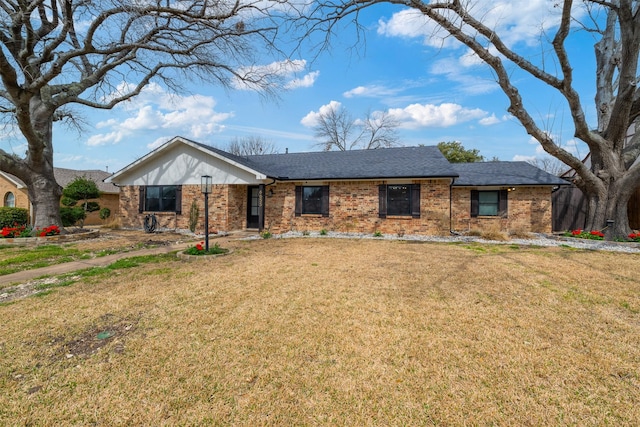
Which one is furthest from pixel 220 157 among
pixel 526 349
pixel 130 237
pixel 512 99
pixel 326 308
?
pixel 526 349

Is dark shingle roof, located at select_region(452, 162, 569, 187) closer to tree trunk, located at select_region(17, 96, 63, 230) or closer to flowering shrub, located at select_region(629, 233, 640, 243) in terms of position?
flowering shrub, located at select_region(629, 233, 640, 243)

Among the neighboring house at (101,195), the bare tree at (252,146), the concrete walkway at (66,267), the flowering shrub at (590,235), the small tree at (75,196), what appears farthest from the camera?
the bare tree at (252,146)

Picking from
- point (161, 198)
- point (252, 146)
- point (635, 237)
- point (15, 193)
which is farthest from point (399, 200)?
point (252, 146)

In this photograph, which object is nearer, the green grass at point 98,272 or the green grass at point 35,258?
the green grass at point 98,272

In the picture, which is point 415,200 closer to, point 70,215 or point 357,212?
point 357,212

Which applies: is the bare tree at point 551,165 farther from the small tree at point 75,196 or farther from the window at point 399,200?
the small tree at point 75,196

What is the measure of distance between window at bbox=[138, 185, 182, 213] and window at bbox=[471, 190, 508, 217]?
46.3 feet

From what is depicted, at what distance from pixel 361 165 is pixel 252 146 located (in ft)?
94.1

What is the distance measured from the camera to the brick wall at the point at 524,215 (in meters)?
12.9

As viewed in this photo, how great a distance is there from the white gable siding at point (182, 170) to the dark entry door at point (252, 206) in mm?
1701

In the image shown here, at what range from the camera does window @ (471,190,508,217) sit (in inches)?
518

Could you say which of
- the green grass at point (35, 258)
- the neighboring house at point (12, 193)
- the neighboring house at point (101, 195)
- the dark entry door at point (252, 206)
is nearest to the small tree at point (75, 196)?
the neighboring house at point (101, 195)

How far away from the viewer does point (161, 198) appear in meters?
14.2

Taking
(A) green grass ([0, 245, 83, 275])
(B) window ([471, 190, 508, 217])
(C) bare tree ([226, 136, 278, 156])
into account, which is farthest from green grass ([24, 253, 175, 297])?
(C) bare tree ([226, 136, 278, 156])
